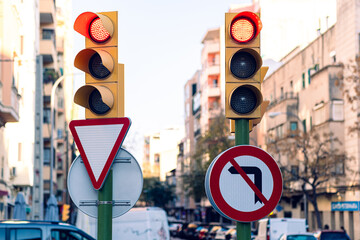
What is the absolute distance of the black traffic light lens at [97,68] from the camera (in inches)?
261

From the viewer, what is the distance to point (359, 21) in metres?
49.2

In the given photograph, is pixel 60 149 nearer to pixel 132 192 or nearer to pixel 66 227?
pixel 66 227

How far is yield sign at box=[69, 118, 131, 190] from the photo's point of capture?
6.53 m

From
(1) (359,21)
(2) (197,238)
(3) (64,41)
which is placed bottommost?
(2) (197,238)

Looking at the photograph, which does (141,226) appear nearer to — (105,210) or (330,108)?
(105,210)

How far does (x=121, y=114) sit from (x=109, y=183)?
58 cm

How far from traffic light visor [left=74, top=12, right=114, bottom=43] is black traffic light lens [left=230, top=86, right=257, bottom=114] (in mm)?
1160

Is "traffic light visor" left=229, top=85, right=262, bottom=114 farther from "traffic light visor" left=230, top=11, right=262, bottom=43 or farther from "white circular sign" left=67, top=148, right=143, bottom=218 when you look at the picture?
"white circular sign" left=67, top=148, right=143, bottom=218

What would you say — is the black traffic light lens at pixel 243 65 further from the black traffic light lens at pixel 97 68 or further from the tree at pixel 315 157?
the tree at pixel 315 157

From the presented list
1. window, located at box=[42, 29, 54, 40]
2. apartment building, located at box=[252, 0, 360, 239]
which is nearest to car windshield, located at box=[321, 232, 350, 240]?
apartment building, located at box=[252, 0, 360, 239]

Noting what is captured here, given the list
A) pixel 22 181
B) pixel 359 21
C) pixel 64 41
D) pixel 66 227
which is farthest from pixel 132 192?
pixel 64 41

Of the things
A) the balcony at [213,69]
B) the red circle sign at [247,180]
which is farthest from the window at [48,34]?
the red circle sign at [247,180]

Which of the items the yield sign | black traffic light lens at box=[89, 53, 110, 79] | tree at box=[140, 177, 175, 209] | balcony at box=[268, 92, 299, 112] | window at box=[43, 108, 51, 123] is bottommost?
the yield sign

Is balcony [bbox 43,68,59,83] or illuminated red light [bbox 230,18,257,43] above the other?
balcony [bbox 43,68,59,83]
